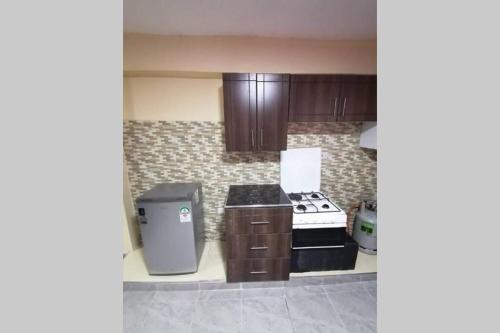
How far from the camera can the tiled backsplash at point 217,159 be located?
6.70 feet

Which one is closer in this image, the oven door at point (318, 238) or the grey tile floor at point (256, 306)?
the grey tile floor at point (256, 306)

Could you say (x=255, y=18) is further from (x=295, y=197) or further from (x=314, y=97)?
(x=295, y=197)

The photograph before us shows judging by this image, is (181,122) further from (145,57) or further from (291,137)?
(291,137)

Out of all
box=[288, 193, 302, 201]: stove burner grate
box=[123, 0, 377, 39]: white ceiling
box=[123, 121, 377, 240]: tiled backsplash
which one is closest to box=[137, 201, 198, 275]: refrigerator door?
box=[123, 121, 377, 240]: tiled backsplash

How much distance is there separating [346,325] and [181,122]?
2341mm

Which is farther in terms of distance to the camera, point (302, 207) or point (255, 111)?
point (302, 207)

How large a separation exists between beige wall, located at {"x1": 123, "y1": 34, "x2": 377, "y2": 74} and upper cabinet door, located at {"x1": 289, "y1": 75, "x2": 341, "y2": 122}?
25 cm

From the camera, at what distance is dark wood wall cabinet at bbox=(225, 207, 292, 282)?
1.63 meters

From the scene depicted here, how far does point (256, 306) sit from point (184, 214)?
3.26ft

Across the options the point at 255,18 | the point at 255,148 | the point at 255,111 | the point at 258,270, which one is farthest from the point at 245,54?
the point at 258,270

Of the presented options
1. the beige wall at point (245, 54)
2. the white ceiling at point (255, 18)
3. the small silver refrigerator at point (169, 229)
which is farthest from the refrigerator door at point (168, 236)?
the white ceiling at point (255, 18)

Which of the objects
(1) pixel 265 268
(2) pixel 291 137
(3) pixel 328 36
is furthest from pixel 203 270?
(3) pixel 328 36

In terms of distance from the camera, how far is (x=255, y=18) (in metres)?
1.51

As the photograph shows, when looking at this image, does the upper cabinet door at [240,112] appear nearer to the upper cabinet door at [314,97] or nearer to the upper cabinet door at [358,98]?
the upper cabinet door at [314,97]
